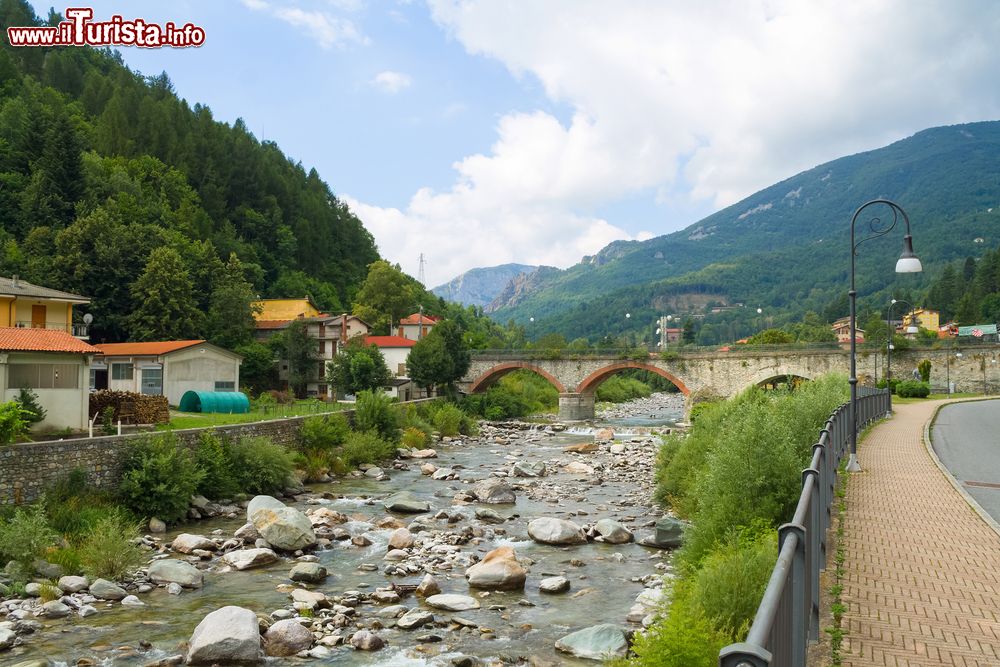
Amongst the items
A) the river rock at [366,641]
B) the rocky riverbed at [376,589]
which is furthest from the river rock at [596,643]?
the river rock at [366,641]

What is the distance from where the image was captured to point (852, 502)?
43.5 feet

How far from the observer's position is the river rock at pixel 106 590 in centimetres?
1383

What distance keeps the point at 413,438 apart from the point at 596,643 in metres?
28.8

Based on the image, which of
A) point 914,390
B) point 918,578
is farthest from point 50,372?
point 914,390

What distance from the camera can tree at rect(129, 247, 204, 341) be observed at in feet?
162

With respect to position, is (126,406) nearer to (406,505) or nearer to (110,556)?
(406,505)

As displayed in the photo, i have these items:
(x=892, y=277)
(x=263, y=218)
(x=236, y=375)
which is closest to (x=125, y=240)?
(x=236, y=375)

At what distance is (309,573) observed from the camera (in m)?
15.1

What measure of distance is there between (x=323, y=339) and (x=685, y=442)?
4254 centimetres

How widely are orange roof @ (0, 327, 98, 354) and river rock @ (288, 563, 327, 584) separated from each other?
13262 millimetres

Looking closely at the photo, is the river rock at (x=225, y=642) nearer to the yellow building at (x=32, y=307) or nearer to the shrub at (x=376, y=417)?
the shrub at (x=376, y=417)

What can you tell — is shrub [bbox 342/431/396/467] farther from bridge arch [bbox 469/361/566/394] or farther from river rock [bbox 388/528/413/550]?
bridge arch [bbox 469/361/566/394]

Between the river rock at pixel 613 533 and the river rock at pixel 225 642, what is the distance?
9.56 meters

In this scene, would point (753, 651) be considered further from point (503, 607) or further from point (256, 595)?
point (256, 595)
